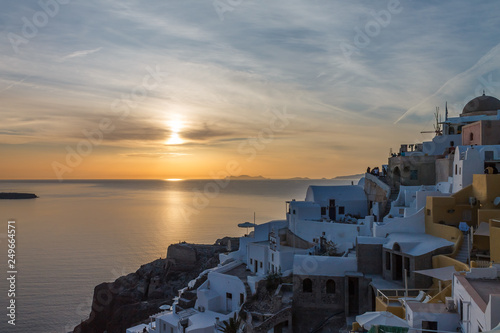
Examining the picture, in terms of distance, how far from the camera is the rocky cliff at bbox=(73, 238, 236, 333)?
146 feet

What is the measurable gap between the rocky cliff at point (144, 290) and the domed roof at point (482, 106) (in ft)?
105

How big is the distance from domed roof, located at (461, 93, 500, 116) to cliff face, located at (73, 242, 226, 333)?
31.8 metres

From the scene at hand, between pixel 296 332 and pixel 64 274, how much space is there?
152 ft

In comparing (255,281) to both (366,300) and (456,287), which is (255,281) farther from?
(456,287)

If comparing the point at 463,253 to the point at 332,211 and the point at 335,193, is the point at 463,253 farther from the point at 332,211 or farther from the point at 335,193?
the point at 335,193

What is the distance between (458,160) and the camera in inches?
1089

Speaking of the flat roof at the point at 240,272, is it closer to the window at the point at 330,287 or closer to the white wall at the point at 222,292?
the white wall at the point at 222,292

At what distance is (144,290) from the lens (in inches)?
1890

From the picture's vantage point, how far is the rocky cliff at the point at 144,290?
44.5m

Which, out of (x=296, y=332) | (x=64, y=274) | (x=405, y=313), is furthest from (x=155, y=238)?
(x=405, y=313)

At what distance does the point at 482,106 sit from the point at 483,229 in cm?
2406

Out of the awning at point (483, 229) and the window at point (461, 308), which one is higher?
the awning at point (483, 229)

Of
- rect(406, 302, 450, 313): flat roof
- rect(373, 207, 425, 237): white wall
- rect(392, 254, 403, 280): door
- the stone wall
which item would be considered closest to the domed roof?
rect(373, 207, 425, 237): white wall

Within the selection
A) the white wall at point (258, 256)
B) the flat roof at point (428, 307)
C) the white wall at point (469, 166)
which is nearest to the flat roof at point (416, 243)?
the white wall at point (469, 166)
